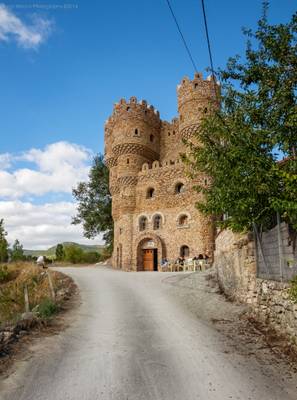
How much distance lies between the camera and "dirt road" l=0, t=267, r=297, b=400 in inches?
174

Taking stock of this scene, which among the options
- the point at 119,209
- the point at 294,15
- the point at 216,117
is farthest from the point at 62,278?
the point at 294,15

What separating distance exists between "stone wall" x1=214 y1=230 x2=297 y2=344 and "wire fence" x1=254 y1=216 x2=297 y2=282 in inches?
9.0

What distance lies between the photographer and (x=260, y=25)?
788 centimetres

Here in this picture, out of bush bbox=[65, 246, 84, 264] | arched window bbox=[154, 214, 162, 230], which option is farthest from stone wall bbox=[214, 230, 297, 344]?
bush bbox=[65, 246, 84, 264]

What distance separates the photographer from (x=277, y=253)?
728 cm

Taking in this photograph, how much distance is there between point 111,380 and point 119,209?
25.4 metres

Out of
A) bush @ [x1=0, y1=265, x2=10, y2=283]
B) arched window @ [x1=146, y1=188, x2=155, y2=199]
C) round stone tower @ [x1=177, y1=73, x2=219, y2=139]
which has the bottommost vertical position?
bush @ [x1=0, y1=265, x2=10, y2=283]

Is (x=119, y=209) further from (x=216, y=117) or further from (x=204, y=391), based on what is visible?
(x=204, y=391)

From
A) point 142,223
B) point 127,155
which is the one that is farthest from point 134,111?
point 142,223

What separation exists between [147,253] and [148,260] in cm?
63

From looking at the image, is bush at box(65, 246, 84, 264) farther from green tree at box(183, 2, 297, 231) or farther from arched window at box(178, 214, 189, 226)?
green tree at box(183, 2, 297, 231)

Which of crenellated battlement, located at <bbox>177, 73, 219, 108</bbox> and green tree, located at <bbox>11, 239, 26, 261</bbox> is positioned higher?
crenellated battlement, located at <bbox>177, 73, 219, 108</bbox>

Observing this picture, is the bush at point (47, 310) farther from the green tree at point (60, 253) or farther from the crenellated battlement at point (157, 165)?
the green tree at point (60, 253)

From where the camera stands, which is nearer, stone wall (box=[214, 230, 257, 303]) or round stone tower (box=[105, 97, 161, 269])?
stone wall (box=[214, 230, 257, 303])
